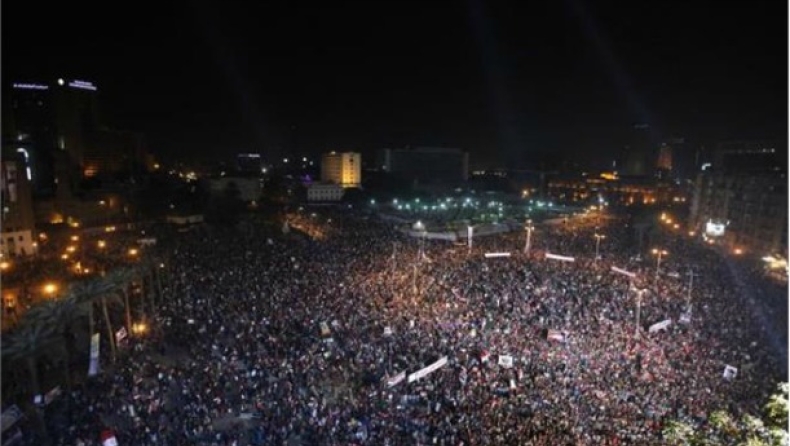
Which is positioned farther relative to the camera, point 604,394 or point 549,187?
point 549,187

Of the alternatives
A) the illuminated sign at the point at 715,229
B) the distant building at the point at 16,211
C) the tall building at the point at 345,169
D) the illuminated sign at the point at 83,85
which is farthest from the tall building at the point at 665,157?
the distant building at the point at 16,211

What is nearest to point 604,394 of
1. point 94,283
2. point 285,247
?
point 94,283

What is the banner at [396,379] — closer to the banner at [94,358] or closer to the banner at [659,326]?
the banner at [94,358]

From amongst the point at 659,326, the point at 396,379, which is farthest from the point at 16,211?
the point at 659,326

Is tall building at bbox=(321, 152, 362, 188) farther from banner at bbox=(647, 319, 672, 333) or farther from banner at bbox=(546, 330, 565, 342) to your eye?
banner at bbox=(546, 330, 565, 342)

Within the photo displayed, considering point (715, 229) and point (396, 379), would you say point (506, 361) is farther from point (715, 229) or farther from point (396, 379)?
point (715, 229)

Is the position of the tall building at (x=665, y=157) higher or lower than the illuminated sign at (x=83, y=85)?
lower

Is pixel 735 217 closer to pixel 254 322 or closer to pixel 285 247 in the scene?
pixel 285 247
